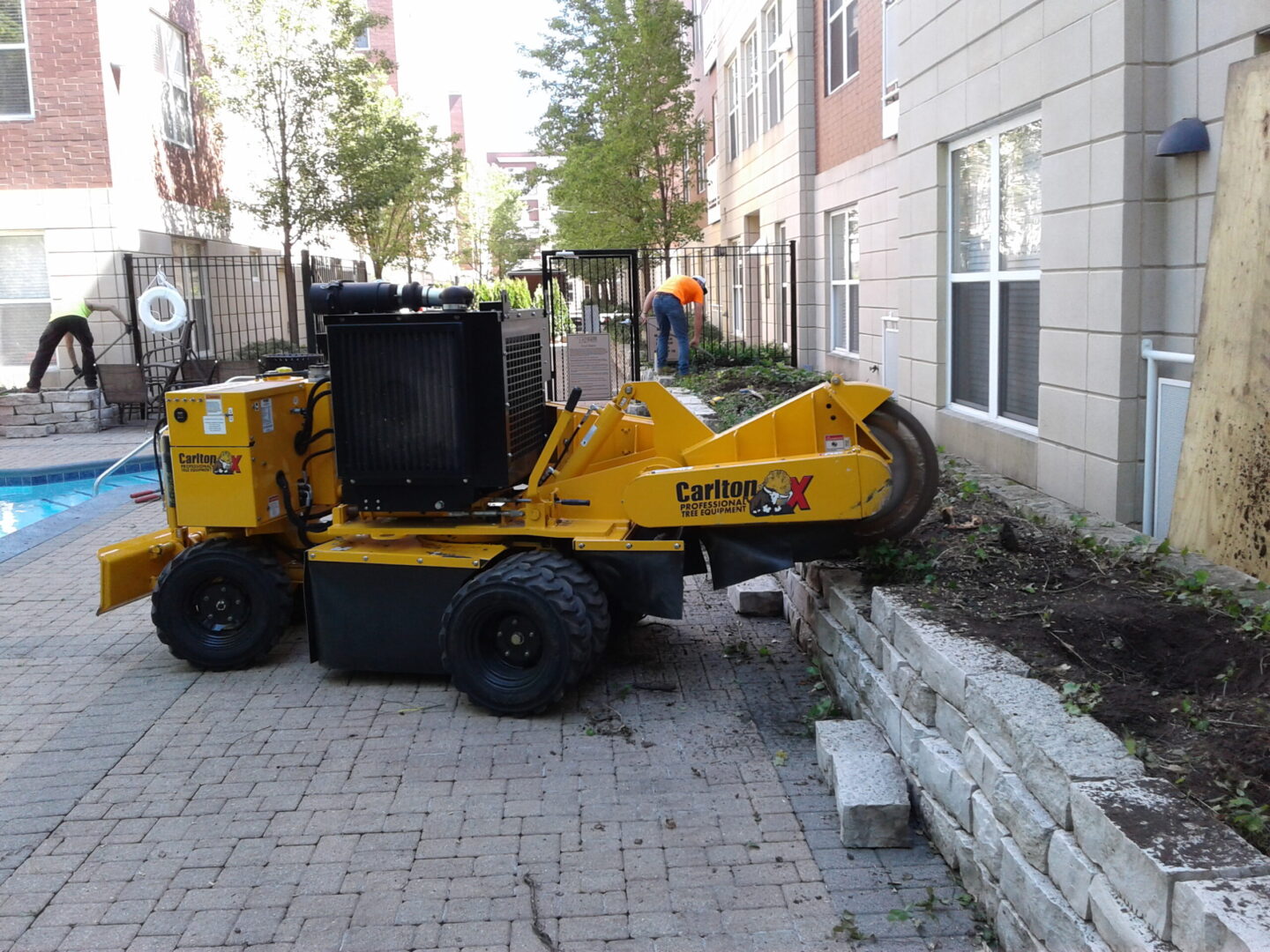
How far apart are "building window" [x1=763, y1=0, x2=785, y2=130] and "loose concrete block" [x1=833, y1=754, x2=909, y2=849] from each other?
14.7 metres

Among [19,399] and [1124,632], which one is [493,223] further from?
[1124,632]

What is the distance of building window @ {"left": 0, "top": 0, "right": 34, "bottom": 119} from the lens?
16781 mm

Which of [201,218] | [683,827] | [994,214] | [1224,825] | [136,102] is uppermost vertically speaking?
[136,102]

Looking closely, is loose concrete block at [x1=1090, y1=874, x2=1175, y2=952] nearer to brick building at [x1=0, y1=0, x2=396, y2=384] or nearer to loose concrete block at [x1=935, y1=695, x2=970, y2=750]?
loose concrete block at [x1=935, y1=695, x2=970, y2=750]

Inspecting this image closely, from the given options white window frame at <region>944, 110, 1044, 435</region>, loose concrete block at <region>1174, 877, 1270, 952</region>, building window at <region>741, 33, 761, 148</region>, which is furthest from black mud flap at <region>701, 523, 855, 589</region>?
building window at <region>741, 33, 761, 148</region>

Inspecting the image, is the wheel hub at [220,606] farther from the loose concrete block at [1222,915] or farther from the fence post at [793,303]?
the fence post at [793,303]

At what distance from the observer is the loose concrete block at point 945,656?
12.5 ft

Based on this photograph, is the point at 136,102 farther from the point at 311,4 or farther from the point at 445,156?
the point at 445,156

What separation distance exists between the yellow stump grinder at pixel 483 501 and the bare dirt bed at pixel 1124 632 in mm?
420

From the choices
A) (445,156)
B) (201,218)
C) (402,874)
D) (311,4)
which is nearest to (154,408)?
(201,218)

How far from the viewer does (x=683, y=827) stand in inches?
167

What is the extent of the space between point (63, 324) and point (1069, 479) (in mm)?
14786

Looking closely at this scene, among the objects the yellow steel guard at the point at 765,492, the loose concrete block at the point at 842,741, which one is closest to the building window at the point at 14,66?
the yellow steel guard at the point at 765,492

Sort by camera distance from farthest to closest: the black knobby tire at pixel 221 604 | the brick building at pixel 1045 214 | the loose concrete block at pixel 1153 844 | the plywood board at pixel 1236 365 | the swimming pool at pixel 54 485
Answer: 1. the swimming pool at pixel 54 485
2. the black knobby tire at pixel 221 604
3. the brick building at pixel 1045 214
4. the plywood board at pixel 1236 365
5. the loose concrete block at pixel 1153 844
